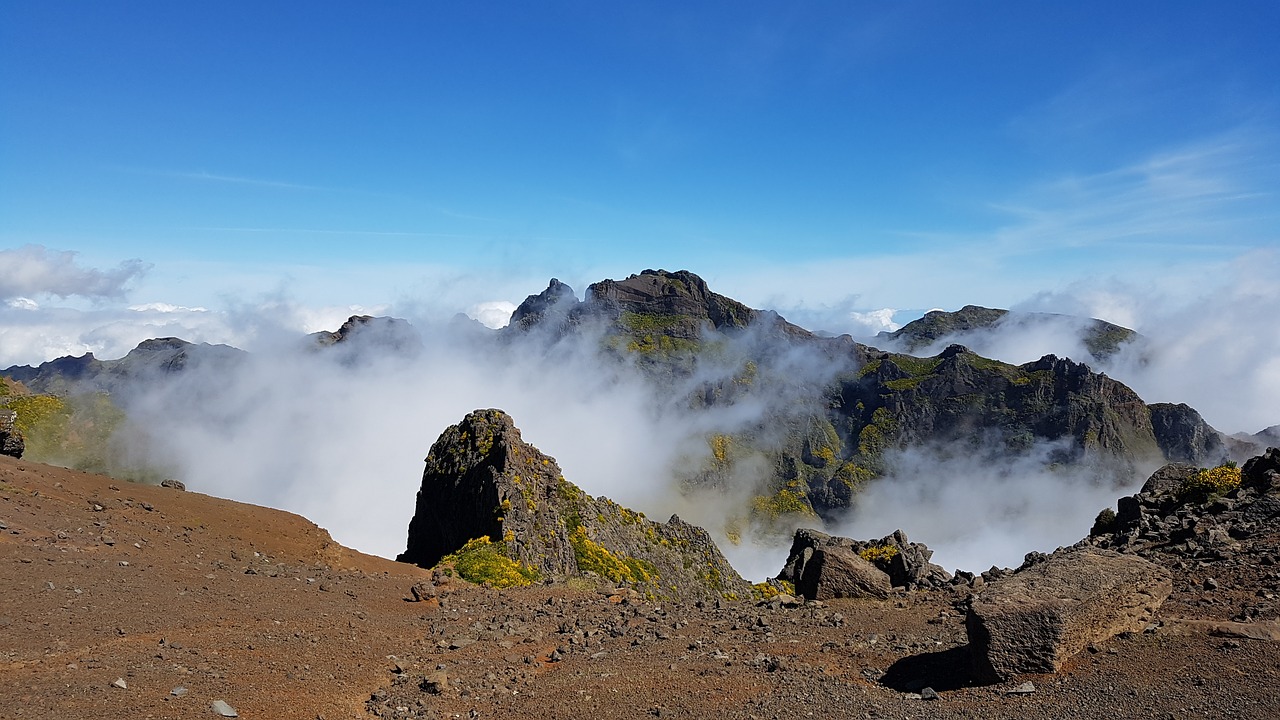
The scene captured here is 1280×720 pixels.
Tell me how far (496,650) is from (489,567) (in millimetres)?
12225

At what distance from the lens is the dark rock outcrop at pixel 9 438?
33.4 metres

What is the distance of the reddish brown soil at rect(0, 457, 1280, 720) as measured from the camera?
1309 centimetres

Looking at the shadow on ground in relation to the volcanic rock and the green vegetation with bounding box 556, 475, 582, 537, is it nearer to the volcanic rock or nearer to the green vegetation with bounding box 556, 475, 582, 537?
the volcanic rock

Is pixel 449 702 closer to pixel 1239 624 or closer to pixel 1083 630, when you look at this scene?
pixel 1083 630

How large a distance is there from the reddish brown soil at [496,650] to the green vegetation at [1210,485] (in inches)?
321

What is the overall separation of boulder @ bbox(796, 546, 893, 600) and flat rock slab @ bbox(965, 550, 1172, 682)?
8063mm

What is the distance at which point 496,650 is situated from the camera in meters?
19.0

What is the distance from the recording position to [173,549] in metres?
25.3

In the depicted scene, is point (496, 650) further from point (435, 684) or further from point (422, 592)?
point (422, 592)

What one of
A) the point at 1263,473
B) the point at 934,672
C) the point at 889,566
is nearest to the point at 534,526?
the point at 889,566

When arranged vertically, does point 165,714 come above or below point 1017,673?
below

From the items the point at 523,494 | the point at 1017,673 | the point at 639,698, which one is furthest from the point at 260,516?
the point at 1017,673

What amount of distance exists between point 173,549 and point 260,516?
290 inches

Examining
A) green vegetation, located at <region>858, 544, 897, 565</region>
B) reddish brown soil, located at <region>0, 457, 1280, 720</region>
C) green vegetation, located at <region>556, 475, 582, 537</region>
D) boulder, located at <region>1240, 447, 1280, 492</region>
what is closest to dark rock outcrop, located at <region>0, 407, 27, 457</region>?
reddish brown soil, located at <region>0, 457, 1280, 720</region>
